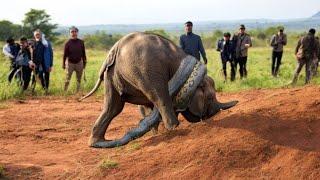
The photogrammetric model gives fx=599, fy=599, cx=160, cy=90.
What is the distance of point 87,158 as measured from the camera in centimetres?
699

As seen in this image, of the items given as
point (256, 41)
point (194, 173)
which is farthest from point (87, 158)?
point (256, 41)

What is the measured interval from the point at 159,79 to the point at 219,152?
1463 millimetres

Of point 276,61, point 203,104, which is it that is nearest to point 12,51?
point 276,61

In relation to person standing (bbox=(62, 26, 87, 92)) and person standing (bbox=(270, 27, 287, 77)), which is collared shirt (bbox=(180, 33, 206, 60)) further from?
person standing (bbox=(270, 27, 287, 77))

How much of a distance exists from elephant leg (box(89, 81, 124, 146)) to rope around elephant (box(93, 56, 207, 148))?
0.52 metres

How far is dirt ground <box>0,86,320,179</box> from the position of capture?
536cm

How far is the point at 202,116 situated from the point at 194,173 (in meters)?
1.82

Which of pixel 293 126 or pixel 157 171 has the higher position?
pixel 293 126

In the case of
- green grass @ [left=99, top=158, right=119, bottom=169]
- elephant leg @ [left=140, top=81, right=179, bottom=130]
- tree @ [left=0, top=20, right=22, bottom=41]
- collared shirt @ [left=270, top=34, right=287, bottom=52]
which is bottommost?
tree @ [left=0, top=20, right=22, bottom=41]

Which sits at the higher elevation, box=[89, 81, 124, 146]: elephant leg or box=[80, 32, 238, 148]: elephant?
box=[80, 32, 238, 148]: elephant

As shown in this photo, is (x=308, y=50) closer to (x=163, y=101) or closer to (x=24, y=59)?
A: (x=24, y=59)

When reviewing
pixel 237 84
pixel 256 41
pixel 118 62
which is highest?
pixel 118 62

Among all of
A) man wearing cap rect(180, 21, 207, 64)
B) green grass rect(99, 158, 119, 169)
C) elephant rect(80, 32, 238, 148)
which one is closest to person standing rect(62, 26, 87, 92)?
man wearing cap rect(180, 21, 207, 64)

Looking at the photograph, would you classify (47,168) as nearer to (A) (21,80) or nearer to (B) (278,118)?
(B) (278,118)
